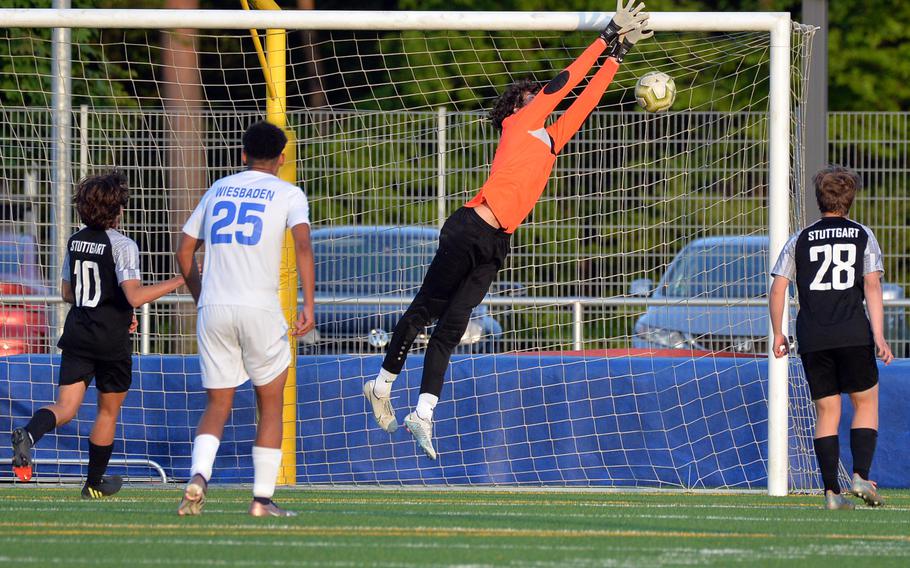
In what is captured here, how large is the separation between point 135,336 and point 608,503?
487 cm

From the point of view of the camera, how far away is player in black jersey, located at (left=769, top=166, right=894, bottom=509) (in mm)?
8477

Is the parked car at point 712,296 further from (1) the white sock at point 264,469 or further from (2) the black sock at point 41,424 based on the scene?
(1) the white sock at point 264,469

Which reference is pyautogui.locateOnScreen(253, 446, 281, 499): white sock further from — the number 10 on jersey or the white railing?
the white railing

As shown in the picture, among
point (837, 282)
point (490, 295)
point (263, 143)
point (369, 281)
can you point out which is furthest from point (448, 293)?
point (490, 295)

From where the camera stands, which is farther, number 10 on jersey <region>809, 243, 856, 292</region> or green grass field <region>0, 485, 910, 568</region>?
number 10 on jersey <region>809, 243, 856, 292</region>

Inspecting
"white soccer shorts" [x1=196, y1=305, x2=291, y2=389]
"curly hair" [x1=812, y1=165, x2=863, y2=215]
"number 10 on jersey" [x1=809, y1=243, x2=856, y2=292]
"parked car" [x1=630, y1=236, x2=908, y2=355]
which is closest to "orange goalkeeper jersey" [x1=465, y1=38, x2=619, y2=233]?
"curly hair" [x1=812, y1=165, x2=863, y2=215]

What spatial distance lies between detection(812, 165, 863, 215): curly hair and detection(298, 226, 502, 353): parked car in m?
4.03

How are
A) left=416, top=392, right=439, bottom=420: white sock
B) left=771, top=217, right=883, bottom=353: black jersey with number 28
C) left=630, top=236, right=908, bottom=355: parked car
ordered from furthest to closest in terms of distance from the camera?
left=630, top=236, right=908, bottom=355: parked car < left=416, top=392, right=439, bottom=420: white sock < left=771, top=217, right=883, bottom=353: black jersey with number 28

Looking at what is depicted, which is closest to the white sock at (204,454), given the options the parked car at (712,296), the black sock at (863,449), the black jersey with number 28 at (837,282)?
the black jersey with number 28 at (837,282)

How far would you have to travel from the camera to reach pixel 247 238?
7160 mm

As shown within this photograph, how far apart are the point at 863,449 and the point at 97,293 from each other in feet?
14.9

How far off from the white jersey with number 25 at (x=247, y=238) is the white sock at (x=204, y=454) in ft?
2.20

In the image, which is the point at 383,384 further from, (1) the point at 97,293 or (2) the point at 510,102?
(2) the point at 510,102

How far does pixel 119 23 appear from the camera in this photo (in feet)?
33.1
